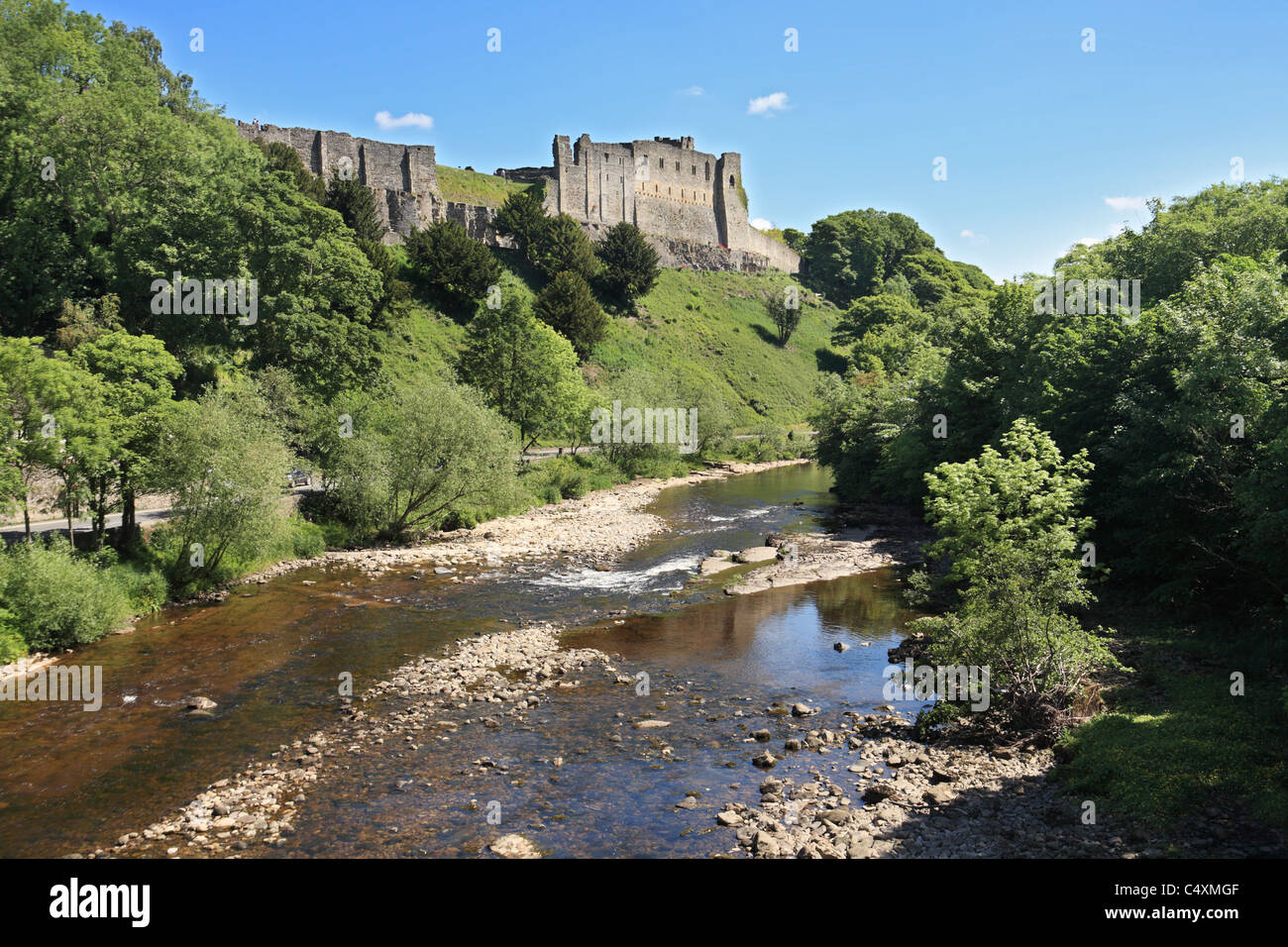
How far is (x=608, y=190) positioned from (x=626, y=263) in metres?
15.1

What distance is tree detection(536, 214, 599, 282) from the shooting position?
6894cm

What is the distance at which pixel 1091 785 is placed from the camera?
11.4 metres

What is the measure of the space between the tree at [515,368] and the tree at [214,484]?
20069 mm

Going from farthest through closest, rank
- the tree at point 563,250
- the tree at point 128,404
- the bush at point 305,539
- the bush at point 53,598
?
1. the tree at point 563,250
2. the bush at point 305,539
3. the tree at point 128,404
4. the bush at point 53,598

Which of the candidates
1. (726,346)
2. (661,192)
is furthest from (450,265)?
(661,192)

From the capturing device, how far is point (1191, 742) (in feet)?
38.2

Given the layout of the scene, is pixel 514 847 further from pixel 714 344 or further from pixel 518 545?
pixel 714 344

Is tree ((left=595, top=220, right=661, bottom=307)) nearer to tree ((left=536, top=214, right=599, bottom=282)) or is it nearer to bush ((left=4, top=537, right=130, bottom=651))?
tree ((left=536, top=214, right=599, bottom=282))

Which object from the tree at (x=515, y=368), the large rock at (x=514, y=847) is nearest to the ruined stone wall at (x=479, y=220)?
the tree at (x=515, y=368)

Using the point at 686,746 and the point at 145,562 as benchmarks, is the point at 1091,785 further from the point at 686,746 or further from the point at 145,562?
the point at 145,562

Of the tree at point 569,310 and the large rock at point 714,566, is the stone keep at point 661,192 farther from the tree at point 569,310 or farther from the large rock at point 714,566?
the large rock at point 714,566

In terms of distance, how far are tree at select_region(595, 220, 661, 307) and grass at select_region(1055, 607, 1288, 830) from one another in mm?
63363

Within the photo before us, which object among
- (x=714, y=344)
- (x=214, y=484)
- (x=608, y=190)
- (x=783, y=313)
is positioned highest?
(x=608, y=190)

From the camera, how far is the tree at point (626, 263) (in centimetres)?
7381
